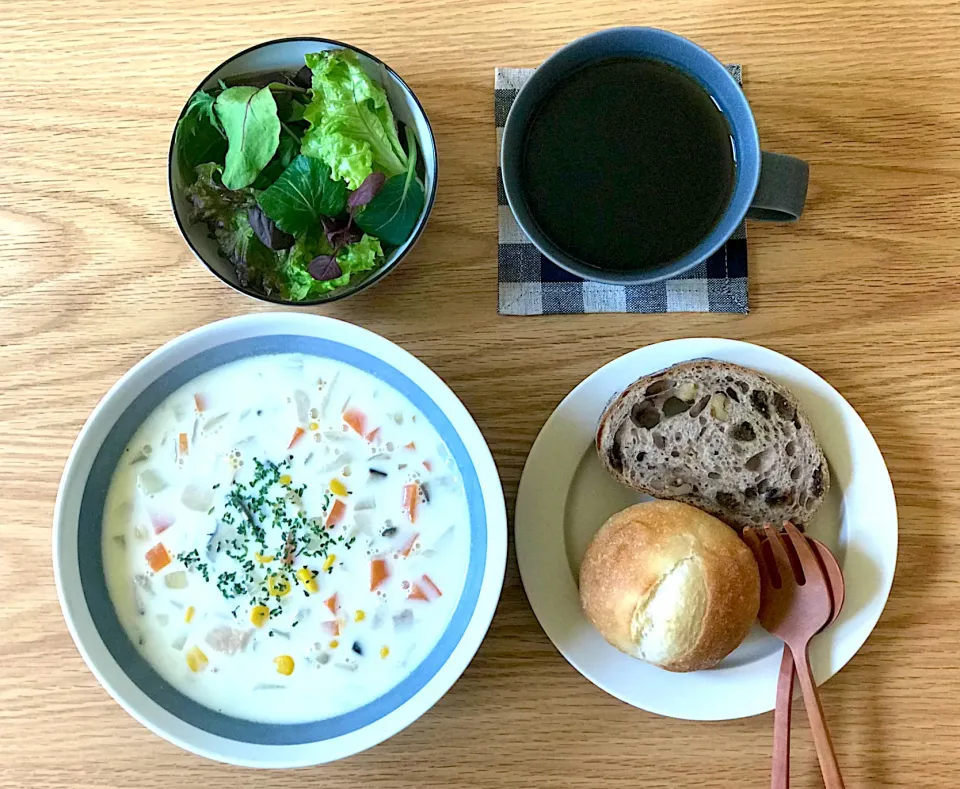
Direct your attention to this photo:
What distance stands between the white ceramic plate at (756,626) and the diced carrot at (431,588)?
Answer: 0.35ft

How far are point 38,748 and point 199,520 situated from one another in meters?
0.36

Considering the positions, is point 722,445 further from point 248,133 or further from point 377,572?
point 248,133

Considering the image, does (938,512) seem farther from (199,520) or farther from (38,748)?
(38,748)

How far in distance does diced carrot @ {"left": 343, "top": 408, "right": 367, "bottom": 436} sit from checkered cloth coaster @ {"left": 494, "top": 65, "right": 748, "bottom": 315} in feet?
0.72

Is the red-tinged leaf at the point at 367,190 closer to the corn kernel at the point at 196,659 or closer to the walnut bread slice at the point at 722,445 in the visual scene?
the walnut bread slice at the point at 722,445

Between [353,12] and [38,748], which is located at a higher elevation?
[353,12]

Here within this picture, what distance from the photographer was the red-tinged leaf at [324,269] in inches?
35.0

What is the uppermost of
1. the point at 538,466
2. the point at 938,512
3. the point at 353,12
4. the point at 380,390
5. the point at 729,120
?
the point at 353,12

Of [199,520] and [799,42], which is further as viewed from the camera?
[799,42]

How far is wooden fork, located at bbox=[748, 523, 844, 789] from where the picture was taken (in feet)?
3.03

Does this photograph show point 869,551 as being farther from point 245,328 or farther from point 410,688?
point 245,328

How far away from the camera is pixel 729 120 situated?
921mm

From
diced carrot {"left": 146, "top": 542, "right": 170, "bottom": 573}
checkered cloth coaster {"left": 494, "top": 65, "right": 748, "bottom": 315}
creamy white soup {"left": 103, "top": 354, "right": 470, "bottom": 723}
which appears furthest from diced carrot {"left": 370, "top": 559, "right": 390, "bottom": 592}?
checkered cloth coaster {"left": 494, "top": 65, "right": 748, "bottom": 315}

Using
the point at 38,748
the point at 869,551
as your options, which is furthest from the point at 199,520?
the point at 869,551
